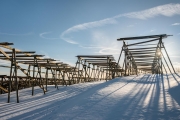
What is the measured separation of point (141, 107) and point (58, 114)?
3.15m

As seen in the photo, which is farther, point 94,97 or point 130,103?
point 94,97

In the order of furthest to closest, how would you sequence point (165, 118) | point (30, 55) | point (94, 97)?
point (30, 55) < point (94, 97) < point (165, 118)

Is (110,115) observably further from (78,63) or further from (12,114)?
(78,63)

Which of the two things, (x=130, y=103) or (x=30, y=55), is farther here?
(x=30, y=55)

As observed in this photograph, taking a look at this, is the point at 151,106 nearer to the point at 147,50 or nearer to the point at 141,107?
the point at 141,107

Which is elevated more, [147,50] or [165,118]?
[147,50]

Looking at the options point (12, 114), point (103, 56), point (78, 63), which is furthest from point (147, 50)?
point (12, 114)

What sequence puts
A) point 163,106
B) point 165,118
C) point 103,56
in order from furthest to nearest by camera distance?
1. point 103,56
2. point 163,106
3. point 165,118

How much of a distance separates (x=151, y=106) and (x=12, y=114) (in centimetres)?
557

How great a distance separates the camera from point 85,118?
20.3 ft

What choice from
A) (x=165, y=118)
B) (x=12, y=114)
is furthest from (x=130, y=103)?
(x=12, y=114)

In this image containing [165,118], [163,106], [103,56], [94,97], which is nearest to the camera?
[165,118]

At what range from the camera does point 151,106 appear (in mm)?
6773

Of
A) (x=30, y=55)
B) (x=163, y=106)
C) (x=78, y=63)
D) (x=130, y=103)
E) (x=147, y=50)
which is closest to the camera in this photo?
(x=163, y=106)
